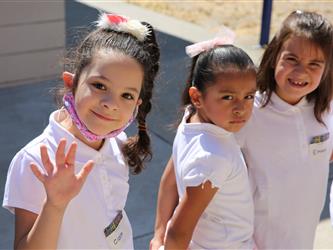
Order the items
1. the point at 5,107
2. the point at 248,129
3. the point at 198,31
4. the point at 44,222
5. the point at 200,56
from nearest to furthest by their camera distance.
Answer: the point at 44,222 → the point at 200,56 → the point at 248,129 → the point at 5,107 → the point at 198,31

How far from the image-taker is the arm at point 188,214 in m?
2.03

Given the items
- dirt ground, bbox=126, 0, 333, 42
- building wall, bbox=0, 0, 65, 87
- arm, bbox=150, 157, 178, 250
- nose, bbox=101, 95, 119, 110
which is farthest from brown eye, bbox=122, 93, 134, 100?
dirt ground, bbox=126, 0, 333, 42

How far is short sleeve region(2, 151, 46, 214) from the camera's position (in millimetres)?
1690

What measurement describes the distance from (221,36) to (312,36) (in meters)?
0.34

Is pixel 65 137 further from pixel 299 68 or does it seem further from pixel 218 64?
pixel 299 68

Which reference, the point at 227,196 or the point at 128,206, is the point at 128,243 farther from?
the point at 128,206

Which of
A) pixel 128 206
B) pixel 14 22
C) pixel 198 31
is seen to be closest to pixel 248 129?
pixel 128 206

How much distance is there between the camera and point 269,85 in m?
2.40

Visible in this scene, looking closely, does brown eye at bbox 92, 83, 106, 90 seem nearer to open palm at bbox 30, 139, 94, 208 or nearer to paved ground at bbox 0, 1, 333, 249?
open palm at bbox 30, 139, 94, 208

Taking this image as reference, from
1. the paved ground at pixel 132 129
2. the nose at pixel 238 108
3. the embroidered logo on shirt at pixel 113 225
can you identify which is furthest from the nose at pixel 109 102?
the paved ground at pixel 132 129

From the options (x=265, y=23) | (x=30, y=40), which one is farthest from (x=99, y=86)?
(x=265, y=23)

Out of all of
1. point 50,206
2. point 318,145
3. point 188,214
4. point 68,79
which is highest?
point 68,79

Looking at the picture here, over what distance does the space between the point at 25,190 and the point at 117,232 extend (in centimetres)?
38

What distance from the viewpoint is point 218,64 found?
212cm
